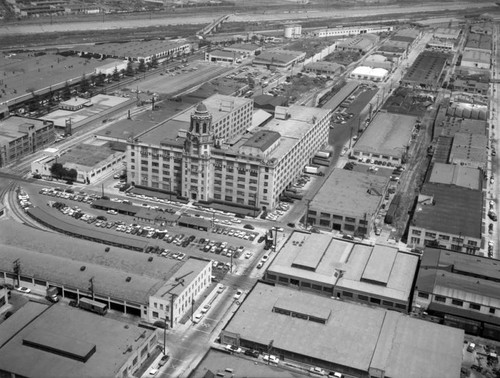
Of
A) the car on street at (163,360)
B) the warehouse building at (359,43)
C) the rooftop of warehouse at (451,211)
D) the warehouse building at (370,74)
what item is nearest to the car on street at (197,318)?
the car on street at (163,360)

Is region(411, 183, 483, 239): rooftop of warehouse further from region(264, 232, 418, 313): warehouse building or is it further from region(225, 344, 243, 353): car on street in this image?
region(225, 344, 243, 353): car on street

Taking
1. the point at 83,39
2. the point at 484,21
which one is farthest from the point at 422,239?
the point at 484,21

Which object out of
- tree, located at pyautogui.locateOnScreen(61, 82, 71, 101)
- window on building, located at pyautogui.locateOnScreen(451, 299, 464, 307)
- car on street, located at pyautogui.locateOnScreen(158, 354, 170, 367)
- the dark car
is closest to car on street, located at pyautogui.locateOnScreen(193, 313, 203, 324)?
car on street, located at pyautogui.locateOnScreen(158, 354, 170, 367)

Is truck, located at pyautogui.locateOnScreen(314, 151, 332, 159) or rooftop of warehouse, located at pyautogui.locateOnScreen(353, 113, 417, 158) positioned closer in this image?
truck, located at pyautogui.locateOnScreen(314, 151, 332, 159)

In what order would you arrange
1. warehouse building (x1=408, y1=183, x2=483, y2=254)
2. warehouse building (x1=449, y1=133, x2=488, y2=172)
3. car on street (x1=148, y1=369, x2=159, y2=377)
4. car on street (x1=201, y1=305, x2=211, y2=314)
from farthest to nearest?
warehouse building (x1=449, y1=133, x2=488, y2=172) < warehouse building (x1=408, y1=183, x2=483, y2=254) < car on street (x1=201, y1=305, x2=211, y2=314) < car on street (x1=148, y1=369, x2=159, y2=377)

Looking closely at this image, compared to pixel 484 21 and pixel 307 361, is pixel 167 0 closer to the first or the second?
pixel 484 21

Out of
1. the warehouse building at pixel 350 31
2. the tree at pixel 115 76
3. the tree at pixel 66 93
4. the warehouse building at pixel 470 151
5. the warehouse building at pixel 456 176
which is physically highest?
the warehouse building at pixel 350 31

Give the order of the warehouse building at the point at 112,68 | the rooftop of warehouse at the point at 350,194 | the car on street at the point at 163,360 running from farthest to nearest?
the warehouse building at the point at 112,68 < the rooftop of warehouse at the point at 350,194 < the car on street at the point at 163,360

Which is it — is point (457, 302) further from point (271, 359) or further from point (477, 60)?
point (477, 60)

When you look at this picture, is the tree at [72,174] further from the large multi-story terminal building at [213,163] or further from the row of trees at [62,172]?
the large multi-story terminal building at [213,163]
